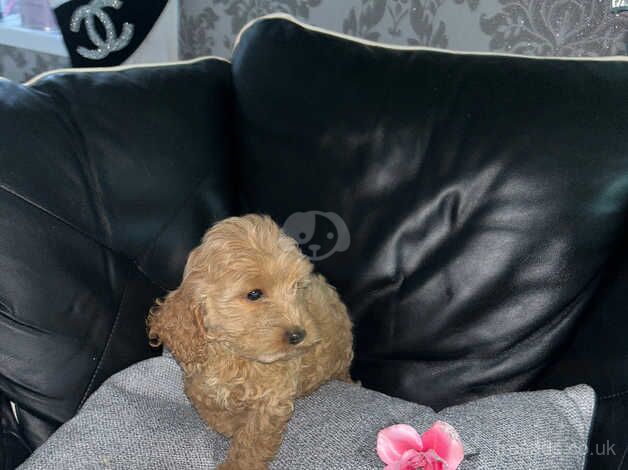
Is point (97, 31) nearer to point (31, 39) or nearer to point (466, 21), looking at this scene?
point (31, 39)

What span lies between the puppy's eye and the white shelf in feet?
5.89

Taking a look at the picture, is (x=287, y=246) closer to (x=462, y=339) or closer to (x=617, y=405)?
(x=462, y=339)

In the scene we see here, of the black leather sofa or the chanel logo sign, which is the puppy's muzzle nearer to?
the black leather sofa

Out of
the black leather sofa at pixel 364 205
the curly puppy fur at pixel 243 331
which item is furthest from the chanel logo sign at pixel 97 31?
the curly puppy fur at pixel 243 331

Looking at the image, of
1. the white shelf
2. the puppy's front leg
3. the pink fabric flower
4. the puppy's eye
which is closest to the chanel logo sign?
the white shelf

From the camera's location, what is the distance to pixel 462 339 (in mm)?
1354

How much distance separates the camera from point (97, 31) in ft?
6.79

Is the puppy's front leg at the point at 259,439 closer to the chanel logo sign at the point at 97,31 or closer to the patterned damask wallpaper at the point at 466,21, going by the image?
the patterned damask wallpaper at the point at 466,21

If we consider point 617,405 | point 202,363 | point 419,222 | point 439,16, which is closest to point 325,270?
point 419,222

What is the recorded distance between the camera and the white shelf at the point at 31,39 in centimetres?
247

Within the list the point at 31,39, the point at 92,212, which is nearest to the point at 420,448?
the point at 92,212

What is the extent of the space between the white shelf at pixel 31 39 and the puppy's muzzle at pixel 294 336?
1.88 m

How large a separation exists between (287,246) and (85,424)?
1.70 ft

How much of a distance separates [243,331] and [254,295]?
0.07 meters
